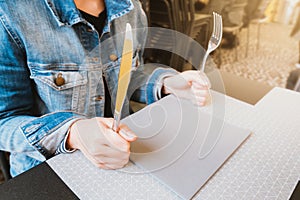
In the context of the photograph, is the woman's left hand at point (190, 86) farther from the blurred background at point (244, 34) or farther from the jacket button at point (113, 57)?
the blurred background at point (244, 34)

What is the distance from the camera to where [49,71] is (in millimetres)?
521

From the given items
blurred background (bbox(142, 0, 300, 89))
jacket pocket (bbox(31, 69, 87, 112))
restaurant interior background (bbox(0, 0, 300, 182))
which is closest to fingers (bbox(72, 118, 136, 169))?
jacket pocket (bbox(31, 69, 87, 112))

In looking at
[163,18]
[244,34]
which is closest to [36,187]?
[163,18]

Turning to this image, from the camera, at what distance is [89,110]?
23.6 inches

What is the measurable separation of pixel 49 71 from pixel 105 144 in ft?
0.81

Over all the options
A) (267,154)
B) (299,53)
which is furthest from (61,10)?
(299,53)

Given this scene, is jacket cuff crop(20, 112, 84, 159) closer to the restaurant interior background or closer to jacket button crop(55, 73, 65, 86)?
jacket button crop(55, 73, 65, 86)

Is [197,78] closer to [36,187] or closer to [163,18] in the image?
[36,187]

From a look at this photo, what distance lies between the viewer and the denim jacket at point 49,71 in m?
0.44

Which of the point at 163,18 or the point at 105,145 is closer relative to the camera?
the point at 105,145

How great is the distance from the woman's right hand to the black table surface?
6 centimetres

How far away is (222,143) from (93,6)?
42cm

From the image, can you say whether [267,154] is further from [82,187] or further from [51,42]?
[51,42]

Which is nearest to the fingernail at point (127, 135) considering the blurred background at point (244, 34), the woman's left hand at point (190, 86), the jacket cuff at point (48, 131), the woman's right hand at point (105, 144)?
the woman's right hand at point (105, 144)
